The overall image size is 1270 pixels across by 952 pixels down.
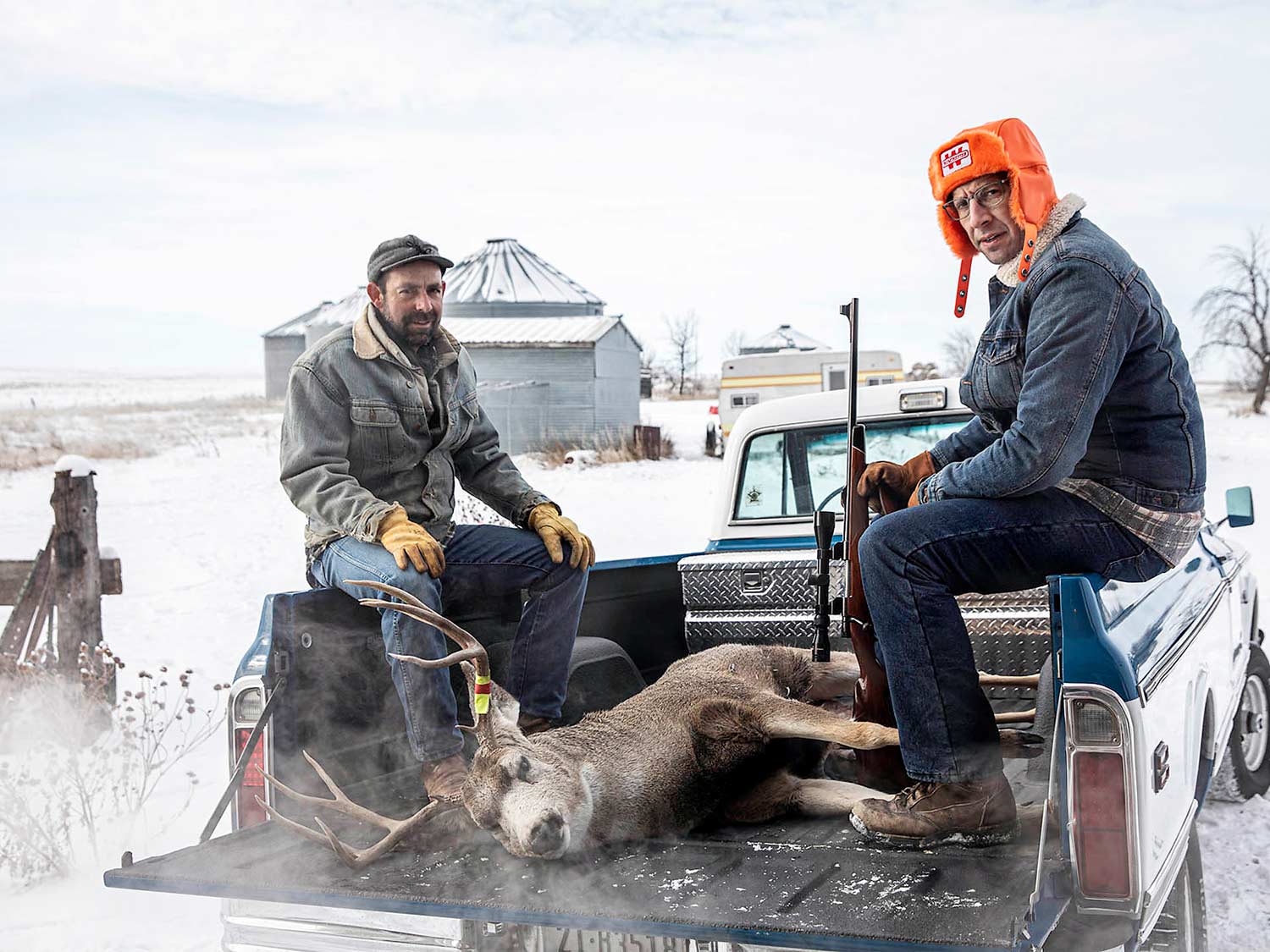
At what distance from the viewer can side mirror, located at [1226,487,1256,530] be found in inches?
196

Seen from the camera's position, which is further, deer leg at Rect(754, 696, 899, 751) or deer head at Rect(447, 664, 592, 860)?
deer leg at Rect(754, 696, 899, 751)

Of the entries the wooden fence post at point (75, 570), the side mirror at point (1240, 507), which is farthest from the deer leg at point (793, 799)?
the wooden fence post at point (75, 570)

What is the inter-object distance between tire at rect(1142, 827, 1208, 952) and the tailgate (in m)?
0.66

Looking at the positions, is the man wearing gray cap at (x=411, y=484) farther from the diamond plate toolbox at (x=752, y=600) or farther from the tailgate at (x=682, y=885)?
the tailgate at (x=682, y=885)

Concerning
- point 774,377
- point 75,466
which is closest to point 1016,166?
point 75,466

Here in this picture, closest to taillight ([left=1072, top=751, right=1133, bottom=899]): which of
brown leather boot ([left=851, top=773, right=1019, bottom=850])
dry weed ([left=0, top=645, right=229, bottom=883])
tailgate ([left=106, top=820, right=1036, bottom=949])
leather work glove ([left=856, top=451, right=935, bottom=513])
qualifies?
tailgate ([left=106, top=820, right=1036, bottom=949])

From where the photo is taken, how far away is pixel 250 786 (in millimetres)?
3402

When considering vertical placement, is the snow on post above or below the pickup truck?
above

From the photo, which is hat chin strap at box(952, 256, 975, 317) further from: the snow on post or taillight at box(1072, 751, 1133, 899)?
the snow on post

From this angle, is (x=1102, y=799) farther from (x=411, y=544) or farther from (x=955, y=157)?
(x=411, y=544)

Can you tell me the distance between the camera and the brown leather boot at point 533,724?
4.02 metres

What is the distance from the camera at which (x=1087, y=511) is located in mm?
3107

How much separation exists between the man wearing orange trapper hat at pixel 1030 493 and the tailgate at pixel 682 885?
240mm

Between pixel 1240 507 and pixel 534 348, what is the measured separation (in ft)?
78.9
